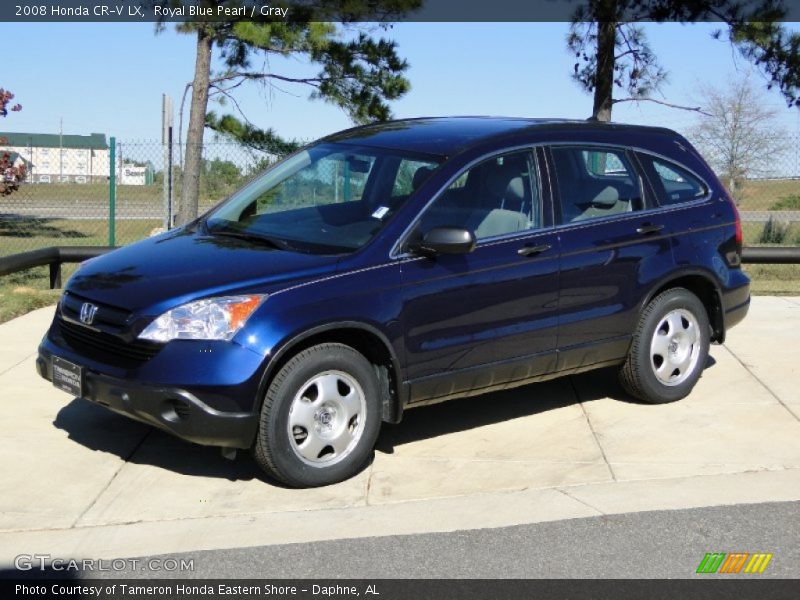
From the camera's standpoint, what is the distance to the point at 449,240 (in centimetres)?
596

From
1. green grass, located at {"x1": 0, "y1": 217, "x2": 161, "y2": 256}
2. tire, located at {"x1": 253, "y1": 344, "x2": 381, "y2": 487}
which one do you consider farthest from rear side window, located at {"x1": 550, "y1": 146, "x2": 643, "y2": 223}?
green grass, located at {"x1": 0, "y1": 217, "x2": 161, "y2": 256}

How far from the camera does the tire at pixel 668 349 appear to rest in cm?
726

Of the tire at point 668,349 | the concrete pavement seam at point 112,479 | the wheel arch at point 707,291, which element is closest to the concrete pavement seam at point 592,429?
the tire at point 668,349

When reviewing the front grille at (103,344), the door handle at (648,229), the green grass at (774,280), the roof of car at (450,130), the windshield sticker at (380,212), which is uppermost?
the roof of car at (450,130)

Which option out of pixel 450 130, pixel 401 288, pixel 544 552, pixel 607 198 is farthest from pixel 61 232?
pixel 544 552

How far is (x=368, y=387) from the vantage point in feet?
19.4

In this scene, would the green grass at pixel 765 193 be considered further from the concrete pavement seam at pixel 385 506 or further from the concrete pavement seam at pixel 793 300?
the concrete pavement seam at pixel 385 506

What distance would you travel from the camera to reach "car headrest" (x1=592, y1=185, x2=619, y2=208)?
706cm

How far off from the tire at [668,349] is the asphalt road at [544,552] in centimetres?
187

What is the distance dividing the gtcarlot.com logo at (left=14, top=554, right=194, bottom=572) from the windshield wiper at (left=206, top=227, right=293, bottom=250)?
1976 millimetres

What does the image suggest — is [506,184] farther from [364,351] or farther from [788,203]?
[788,203]

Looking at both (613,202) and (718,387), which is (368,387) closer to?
(613,202)

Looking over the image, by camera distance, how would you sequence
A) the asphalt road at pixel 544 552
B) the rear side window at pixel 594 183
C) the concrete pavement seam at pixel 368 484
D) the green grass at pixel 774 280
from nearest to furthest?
the asphalt road at pixel 544 552 → the concrete pavement seam at pixel 368 484 → the rear side window at pixel 594 183 → the green grass at pixel 774 280

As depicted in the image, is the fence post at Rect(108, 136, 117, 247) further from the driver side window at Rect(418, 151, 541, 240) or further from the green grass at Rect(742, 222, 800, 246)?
the green grass at Rect(742, 222, 800, 246)
